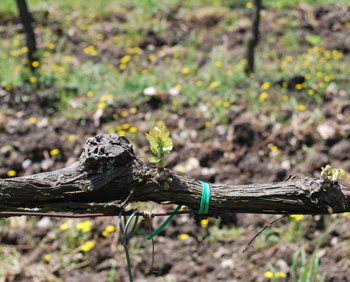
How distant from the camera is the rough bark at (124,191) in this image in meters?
1.09

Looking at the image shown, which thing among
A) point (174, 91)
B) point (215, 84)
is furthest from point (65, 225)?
point (215, 84)

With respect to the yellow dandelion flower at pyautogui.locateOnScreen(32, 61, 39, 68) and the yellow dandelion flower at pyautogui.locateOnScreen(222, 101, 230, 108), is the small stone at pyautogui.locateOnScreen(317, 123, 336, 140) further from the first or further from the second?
the yellow dandelion flower at pyautogui.locateOnScreen(32, 61, 39, 68)

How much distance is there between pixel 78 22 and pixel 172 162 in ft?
10.0

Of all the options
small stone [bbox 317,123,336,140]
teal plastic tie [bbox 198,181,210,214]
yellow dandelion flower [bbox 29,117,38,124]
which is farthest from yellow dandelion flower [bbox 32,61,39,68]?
teal plastic tie [bbox 198,181,210,214]

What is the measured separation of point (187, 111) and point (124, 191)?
2.29m

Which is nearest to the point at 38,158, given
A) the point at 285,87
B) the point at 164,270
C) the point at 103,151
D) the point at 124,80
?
the point at 124,80

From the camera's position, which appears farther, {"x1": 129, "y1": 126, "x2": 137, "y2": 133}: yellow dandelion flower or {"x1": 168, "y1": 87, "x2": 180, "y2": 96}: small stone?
{"x1": 168, "y1": 87, "x2": 180, "y2": 96}: small stone

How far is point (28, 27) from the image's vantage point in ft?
12.3

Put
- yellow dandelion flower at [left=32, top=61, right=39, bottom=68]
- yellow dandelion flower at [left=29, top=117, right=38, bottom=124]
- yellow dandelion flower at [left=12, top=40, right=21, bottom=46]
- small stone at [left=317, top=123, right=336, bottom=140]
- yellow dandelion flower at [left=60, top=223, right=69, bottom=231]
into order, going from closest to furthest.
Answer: yellow dandelion flower at [left=60, top=223, right=69, bottom=231]
small stone at [left=317, top=123, right=336, bottom=140]
yellow dandelion flower at [left=29, top=117, right=38, bottom=124]
yellow dandelion flower at [left=32, top=61, right=39, bottom=68]
yellow dandelion flower at [left=12, top=40, right=21, bottom=46]

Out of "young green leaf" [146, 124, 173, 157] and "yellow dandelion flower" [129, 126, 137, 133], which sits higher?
"young green leaf" [146, 124, 173, 157]

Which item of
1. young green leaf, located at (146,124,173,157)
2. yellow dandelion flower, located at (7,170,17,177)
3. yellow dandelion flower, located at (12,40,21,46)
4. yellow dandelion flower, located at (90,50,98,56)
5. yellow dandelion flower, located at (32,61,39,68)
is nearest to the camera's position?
young green leaf, located at (146,124,173,157)

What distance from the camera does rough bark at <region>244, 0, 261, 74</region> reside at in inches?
139

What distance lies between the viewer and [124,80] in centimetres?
365

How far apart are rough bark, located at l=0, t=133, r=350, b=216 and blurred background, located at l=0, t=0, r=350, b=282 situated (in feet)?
3.24
